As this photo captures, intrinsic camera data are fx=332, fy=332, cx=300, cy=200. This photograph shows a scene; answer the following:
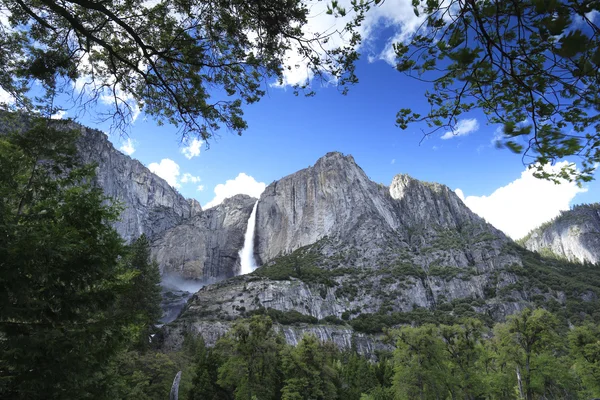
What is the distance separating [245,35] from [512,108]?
3878 mm

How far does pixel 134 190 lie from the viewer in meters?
112

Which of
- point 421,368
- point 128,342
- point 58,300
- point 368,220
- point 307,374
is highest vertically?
point 368,220

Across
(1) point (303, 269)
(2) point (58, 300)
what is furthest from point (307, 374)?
(1) point (303, 269)

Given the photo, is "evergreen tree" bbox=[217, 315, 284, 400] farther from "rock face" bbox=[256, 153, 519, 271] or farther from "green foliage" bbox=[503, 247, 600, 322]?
"green foliage" bbox=[503, 247, 600, 322]

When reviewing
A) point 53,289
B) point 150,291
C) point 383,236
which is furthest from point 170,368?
point 383,236

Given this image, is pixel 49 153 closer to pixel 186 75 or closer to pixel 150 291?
pixel 186 75

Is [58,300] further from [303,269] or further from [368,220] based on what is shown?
[368,220]

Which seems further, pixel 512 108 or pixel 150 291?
pixel 150 291

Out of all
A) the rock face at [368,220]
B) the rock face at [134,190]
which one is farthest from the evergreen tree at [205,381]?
the rock face at [134,190]

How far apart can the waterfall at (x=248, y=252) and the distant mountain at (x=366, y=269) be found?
2.18 m

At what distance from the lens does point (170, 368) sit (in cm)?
2647

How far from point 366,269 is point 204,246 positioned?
58091mm

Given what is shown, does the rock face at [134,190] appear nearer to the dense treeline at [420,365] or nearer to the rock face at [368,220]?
the rock face at [368,220]

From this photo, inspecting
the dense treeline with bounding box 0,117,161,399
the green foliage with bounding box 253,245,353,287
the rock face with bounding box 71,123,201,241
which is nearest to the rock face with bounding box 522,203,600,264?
the green foliage with bounding box 253,245,353,287
